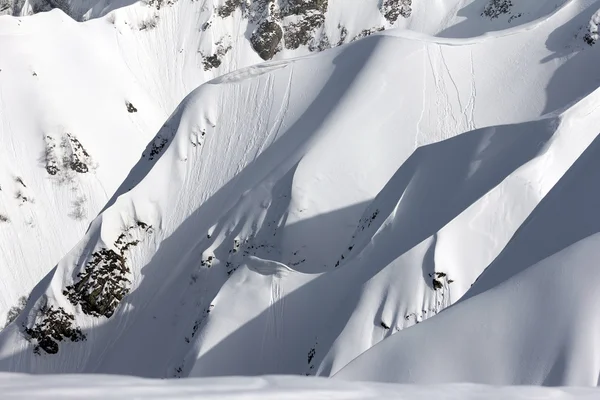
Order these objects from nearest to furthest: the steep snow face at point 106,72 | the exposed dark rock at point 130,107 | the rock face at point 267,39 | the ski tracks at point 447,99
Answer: the ski tracks at point 447,99 → the steep snow face at point 106,72 → the exposed dark rock at point 130,107 → the rock face at point 267,39

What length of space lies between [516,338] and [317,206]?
21279 mm

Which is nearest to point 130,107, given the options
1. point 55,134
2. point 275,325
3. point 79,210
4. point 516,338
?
point 55,134

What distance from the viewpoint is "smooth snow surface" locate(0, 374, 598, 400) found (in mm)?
4027

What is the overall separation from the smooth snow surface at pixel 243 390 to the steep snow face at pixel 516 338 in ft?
17.4

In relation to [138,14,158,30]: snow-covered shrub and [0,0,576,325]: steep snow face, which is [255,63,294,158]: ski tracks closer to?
[0,0,576,325]: steep snow face

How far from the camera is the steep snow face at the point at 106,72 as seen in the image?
2173 inches

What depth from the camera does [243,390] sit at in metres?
4.37

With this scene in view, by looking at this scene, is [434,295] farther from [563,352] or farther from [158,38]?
[158,38]

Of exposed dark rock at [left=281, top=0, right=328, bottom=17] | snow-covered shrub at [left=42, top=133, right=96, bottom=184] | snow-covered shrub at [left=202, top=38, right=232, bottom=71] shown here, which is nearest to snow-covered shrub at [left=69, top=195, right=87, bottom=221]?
snow-covered shrub at [left=42, top=133, right=96, bottom=184]

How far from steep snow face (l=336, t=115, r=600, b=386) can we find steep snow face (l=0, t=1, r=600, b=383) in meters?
10.4

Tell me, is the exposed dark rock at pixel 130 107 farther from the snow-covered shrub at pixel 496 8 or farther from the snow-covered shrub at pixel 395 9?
the snow-covered shrub at pixel 496 8

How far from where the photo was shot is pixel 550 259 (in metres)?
11.6

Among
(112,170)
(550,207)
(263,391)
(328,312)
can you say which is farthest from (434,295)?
(112,170)

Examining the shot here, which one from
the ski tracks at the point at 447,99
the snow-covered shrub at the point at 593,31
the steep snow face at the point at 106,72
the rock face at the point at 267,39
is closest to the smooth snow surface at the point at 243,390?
the ski tracks at the point at 447,99
